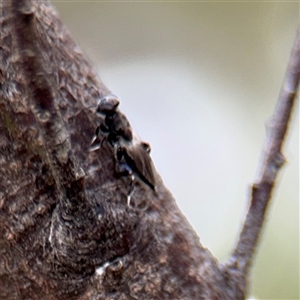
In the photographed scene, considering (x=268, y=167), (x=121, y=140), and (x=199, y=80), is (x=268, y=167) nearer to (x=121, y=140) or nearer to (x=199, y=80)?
(x=121, y=140)

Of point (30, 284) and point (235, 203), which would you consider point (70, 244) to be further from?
point (235, 203)

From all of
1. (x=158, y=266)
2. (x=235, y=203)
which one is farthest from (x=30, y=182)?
(x=235, y=203)

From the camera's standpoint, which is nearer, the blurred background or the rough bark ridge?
the rough bark ridge

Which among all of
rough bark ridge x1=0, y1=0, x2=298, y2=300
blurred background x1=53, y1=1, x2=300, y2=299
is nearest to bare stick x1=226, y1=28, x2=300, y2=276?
rough bark ridge x1=0, y1=0, x2=298, y2=300

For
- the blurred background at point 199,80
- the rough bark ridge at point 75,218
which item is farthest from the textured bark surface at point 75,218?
the blurred background at point 199,80

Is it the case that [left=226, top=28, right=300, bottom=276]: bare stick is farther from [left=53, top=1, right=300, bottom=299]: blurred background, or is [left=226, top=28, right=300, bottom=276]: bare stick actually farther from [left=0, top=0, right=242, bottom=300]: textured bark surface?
[left=53, top=1, right=300, bottom=299]: blurred background

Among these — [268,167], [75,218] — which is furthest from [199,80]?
[75,218]
